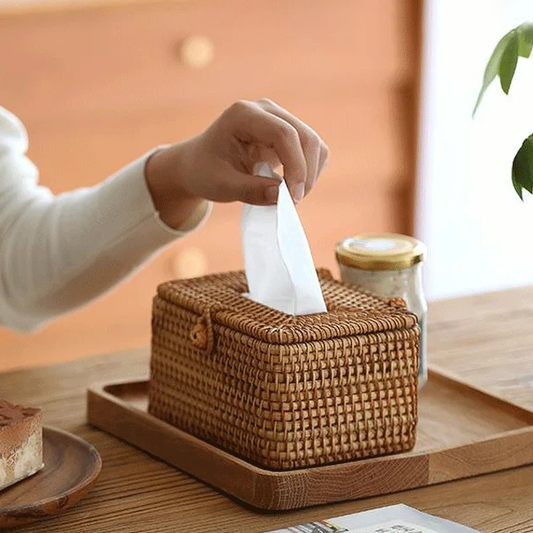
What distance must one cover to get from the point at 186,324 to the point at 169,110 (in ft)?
5.66

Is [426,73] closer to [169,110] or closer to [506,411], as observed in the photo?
[169,110]

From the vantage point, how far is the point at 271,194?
3.80 feet

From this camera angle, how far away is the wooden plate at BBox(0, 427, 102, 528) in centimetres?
96

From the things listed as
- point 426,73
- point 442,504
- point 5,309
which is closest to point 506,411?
point 442,504

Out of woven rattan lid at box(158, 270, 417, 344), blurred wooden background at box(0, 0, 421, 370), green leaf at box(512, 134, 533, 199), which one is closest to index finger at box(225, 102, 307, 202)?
woven rattan lid at box(158, 270, 417, 344)

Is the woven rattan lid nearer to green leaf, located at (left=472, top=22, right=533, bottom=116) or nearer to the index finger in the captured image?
the index finger

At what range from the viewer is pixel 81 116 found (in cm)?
270

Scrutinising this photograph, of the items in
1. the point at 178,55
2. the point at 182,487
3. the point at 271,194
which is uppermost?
the point at 178,55

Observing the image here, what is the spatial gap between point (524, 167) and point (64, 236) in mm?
670

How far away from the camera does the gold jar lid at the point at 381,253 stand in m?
1.20

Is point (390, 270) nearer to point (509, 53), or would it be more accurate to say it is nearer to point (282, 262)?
point (282, 262)

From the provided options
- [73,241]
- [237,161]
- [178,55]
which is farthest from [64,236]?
[178,55]

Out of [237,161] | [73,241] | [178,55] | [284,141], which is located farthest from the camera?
[178,55]

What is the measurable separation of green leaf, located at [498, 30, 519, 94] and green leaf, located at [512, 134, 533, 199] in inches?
2.1
